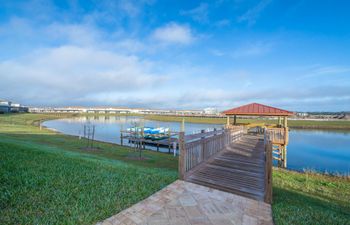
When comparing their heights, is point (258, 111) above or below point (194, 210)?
above

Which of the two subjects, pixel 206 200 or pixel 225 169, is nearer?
pixel 206 200

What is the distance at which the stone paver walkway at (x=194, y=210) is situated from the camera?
8.53 ft

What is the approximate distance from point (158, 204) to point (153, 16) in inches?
476

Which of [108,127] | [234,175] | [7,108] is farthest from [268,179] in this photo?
[7,108]

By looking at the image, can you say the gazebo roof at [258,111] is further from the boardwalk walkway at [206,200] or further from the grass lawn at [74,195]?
the grass lawn at [74,195]

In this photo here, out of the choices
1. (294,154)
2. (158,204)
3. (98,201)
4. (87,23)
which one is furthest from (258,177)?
(294,154)

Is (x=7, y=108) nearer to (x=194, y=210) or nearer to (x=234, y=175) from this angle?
(x=234, y=175)

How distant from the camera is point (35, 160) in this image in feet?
16.7

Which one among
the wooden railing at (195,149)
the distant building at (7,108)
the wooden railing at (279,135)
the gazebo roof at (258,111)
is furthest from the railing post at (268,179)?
the distant building at (7,108)

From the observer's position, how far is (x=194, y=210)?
2.92m

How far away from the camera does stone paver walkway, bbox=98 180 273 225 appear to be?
8.53 ft

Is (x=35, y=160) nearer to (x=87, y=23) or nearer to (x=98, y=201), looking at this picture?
(x=98, y=201)

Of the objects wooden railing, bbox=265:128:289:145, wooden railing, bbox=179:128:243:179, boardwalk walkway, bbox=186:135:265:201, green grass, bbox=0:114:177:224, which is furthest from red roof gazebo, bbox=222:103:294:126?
green grass, bbox=0:114:177:224

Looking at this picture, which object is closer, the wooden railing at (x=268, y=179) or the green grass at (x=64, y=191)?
the green grass at (x=64, y=191)
